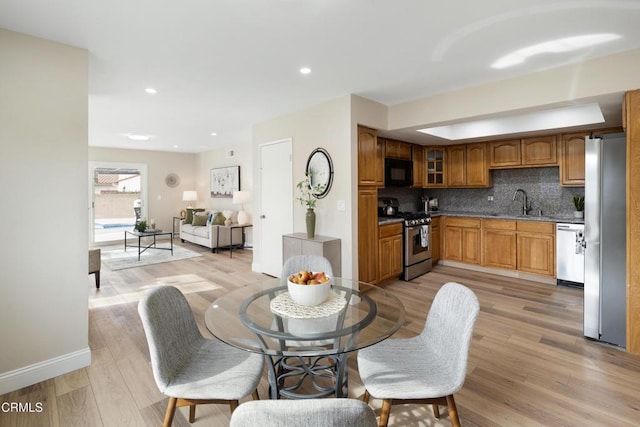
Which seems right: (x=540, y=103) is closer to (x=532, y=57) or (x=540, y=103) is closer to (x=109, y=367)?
(x=532, y=57)

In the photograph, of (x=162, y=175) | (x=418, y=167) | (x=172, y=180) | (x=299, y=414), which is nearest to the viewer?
(x=299, y=414)

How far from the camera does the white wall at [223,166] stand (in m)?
7.44

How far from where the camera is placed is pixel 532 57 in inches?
108

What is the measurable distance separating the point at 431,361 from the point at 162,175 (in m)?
8.76

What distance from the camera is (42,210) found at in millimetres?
2293

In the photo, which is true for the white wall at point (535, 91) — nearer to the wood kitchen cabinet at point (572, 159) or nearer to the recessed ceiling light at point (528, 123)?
the recessed ceiling light at point (528, 123)

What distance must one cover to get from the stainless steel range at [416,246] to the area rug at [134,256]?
14.1 feet

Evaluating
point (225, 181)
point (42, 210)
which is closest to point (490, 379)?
point (42, 210)

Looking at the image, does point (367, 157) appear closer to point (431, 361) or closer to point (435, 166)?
point (435, 166)

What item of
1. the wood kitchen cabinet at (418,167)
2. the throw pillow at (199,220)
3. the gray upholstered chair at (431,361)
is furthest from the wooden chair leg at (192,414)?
the throw pillow at (199,220)

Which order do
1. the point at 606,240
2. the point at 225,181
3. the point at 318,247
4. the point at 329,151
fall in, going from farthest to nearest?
1. the point at 225,181
2. the point at 329,151
3. the point at 318,247
4. the point at 606,240

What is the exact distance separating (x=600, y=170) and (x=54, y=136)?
442 centimetres

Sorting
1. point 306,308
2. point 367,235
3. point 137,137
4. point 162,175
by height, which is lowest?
point 306,308

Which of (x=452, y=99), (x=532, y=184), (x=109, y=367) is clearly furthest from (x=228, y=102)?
(x=532, y=184)
